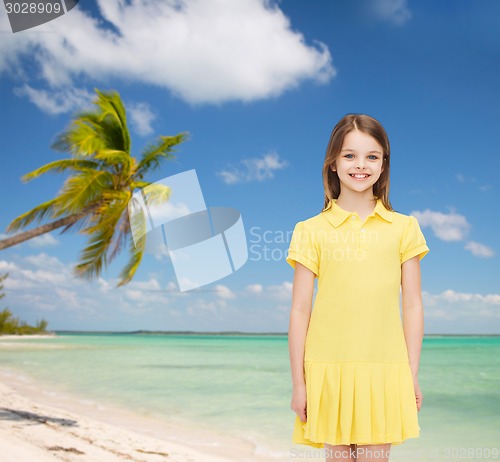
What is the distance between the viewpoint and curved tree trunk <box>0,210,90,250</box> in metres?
7.42

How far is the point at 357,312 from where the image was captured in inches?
74.6

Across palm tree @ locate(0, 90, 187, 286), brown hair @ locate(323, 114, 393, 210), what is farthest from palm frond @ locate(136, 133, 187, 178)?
brown hair @ locate(323, 114, 393, 210)

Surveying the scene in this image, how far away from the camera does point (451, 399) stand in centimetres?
1294

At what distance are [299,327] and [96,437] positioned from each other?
218 inches

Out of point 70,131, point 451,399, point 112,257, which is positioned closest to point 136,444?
point 112,257

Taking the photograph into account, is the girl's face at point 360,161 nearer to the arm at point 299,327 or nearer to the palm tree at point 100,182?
the arm at point 299,327

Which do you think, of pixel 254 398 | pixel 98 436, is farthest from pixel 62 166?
pixel 254 398

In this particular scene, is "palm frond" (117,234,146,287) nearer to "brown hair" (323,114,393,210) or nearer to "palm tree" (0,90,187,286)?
"palm tree" (0,90,187,286)

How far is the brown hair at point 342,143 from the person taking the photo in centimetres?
197

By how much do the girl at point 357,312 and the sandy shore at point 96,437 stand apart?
3.68 m

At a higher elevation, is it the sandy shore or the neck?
the neck

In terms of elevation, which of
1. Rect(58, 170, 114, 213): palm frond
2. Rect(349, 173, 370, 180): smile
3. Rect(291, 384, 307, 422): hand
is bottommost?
Rect(291, 384, 307, 422): hand

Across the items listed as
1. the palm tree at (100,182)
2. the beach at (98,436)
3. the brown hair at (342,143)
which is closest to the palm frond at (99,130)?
the palm tree at (100,182)

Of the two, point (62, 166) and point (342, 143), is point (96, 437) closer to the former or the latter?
point (62, 166)
